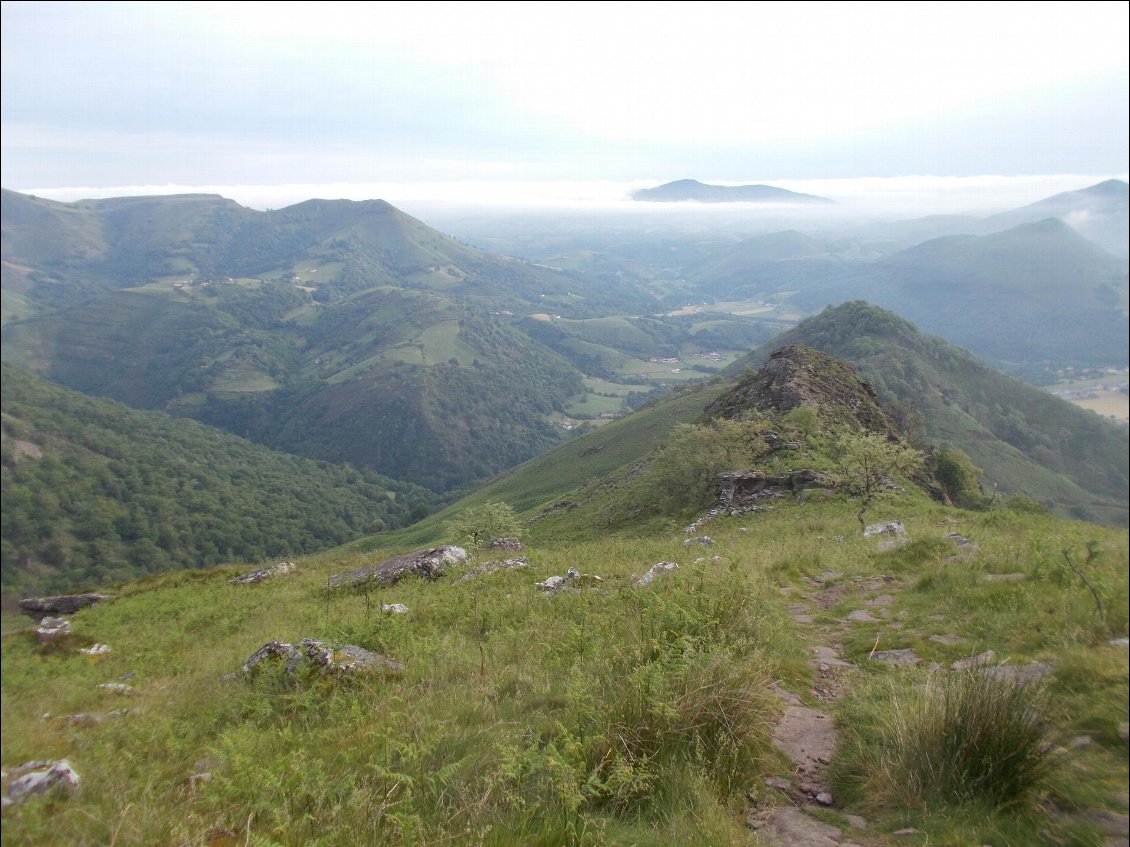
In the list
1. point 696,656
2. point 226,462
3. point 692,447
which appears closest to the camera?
point 696,656

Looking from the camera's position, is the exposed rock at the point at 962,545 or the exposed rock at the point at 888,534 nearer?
the exposed rock at the point at 962,545

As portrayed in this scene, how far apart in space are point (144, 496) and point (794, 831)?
93.4m

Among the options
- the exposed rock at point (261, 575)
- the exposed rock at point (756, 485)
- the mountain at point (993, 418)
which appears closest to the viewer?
the exposed rock at point (261, 575)

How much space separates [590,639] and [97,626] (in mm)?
18498

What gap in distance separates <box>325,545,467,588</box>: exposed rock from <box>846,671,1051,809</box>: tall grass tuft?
45.0ft

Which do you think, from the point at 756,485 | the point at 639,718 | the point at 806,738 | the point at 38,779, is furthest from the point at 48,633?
the point at 756,485

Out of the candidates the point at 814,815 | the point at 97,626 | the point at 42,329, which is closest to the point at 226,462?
the point at 42,329

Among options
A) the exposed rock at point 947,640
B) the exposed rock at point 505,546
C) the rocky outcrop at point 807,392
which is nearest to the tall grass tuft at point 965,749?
the exposed rock at point 947,640

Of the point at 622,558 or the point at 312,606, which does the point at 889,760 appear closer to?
the point at 622,558

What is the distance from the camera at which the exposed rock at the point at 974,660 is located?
17.9 feet

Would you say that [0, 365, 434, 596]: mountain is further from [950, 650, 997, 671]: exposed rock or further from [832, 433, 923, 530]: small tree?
[832, 433, 923, 530]: small tree

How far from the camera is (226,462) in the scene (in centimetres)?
14800

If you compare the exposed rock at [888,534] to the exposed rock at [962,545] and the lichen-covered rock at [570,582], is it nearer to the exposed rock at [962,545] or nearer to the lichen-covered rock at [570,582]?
the exposed rock at [962,545]

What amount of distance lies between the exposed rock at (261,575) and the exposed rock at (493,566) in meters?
12.7
